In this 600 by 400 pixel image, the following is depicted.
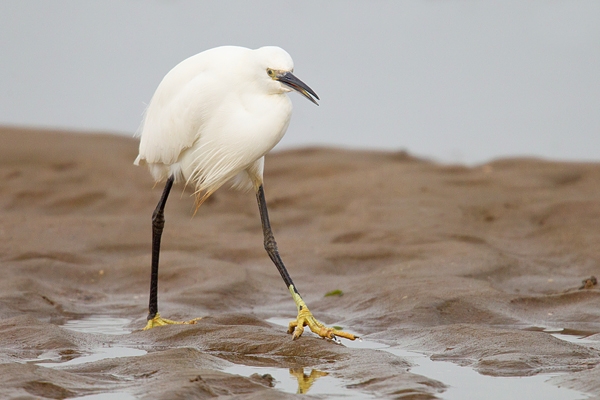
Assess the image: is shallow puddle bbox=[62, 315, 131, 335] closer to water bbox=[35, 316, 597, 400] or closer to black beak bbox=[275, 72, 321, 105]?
water bbox=[35, 316, 597, 400]

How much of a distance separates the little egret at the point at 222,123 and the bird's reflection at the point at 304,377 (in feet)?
1.55

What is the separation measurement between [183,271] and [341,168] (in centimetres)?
443

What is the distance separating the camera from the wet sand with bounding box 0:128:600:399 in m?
3.87

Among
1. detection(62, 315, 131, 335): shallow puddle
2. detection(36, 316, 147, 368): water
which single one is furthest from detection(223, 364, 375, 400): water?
detection(62, 315, 131, 335): shallow puddle

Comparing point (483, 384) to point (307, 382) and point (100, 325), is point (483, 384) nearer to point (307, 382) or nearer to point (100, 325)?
point (307, 382)

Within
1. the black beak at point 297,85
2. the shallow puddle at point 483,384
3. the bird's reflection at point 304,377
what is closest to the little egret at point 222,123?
the black beak at point 297,85

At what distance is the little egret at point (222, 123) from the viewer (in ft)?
14.6

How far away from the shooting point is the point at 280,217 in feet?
28.0

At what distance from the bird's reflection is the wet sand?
28mm

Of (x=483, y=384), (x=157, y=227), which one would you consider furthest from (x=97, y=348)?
(x=483, y=384)

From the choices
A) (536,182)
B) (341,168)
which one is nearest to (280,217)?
(341,168)

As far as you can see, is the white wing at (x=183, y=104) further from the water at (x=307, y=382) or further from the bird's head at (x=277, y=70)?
the water at (x=307, y=382)

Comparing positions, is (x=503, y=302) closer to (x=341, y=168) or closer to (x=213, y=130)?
(x=213, y=130)

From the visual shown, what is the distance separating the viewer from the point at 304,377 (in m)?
3.79
